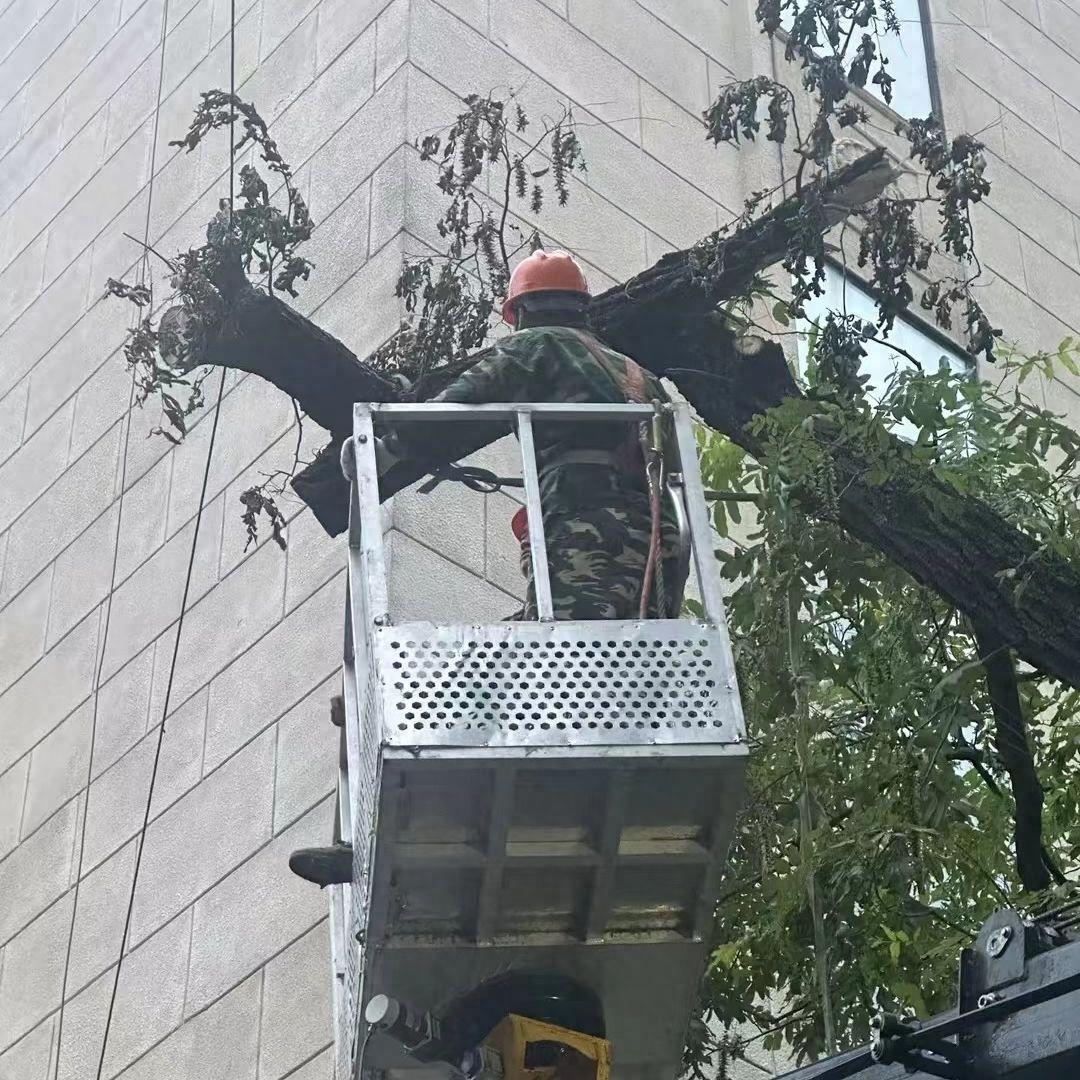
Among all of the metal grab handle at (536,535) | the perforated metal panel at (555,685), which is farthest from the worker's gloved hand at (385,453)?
the perforated metal panel at (555,685)

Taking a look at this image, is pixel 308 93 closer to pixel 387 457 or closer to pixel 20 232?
pixel 20 232

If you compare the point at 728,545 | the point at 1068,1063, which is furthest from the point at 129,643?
the point at 1068,1063

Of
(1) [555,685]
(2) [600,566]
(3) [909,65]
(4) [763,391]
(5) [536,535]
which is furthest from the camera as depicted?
(3) [909,65]

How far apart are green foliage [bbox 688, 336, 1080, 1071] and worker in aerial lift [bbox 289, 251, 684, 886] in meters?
0.67

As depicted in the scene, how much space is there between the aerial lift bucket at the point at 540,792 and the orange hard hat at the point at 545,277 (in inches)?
34.6

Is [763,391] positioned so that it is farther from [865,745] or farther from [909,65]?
[909,65]

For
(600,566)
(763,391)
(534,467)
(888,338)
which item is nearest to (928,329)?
(888,338)

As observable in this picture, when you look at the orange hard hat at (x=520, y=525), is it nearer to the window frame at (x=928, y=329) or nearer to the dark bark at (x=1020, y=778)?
the dark bark at (x=1020, y=778)

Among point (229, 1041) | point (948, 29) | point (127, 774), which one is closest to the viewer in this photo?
point (229, 1041)

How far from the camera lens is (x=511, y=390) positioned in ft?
22.6

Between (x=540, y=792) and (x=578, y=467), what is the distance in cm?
124

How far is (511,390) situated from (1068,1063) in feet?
10.3

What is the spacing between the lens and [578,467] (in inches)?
265

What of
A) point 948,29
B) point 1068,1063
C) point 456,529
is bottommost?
point 1068,1063
